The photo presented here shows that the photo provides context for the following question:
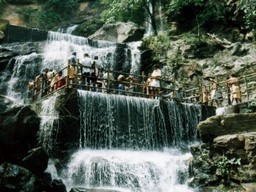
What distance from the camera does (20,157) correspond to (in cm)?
1054

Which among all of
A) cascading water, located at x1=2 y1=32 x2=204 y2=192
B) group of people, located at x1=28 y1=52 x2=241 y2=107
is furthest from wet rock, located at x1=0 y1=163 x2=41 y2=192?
group of people, located at x1=28 y1=52 x2=241 y2=107

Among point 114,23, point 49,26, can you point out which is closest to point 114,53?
point 114,23

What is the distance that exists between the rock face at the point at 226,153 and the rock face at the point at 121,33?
16602mm

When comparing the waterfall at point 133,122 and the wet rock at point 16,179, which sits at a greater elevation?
the waterfall at point 133,122

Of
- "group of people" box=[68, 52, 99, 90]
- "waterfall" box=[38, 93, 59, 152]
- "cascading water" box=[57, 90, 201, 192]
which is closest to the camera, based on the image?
"cascading water" box=[57, 90, 201, 192]

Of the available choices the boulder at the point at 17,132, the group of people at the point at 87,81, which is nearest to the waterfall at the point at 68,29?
the group of people at the point at 87,81

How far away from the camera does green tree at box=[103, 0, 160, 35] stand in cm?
2952

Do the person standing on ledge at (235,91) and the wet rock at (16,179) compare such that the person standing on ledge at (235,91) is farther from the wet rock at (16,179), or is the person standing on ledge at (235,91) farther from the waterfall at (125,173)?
the wet rock at (16,179)

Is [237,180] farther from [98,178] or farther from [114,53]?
[114,53]

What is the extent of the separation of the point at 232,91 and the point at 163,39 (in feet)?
33.7

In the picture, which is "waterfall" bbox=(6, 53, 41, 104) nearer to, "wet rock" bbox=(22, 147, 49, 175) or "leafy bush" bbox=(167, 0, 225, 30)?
"wet rock" bbox=(22, 147, 49, 175)

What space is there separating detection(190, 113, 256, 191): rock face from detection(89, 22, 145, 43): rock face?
54.5ft

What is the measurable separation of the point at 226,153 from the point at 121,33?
18.5m

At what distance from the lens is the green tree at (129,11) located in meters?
29.5
